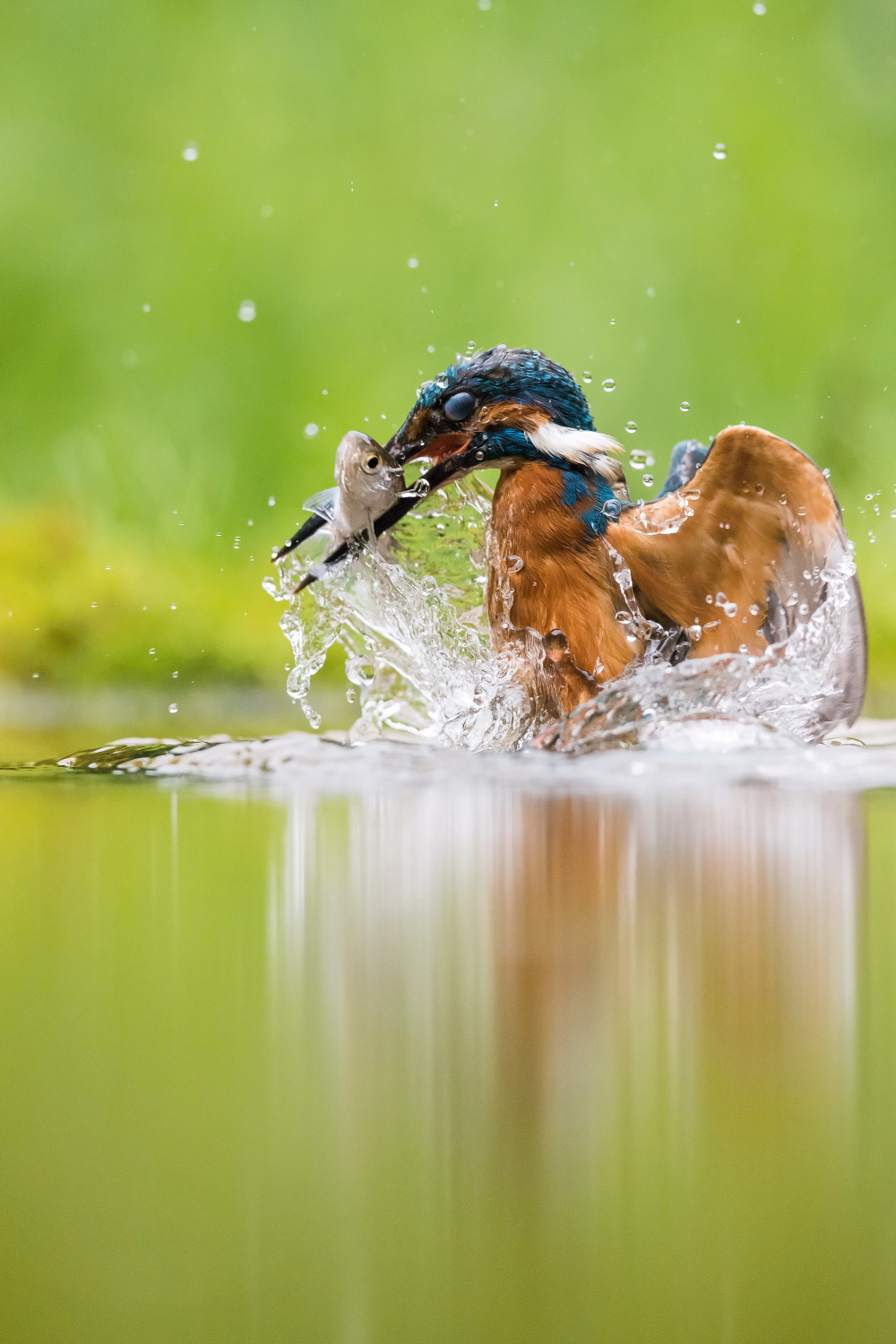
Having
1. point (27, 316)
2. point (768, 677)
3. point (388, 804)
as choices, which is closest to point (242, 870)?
point (388, 804)

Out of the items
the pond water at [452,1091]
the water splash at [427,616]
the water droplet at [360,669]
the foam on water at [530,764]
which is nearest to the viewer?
the pond water at [452,1091]

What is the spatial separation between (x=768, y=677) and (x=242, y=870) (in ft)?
2.83

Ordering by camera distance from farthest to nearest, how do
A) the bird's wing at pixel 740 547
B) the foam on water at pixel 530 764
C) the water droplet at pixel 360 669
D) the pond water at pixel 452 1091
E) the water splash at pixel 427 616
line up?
the water droplet at pixel 360 669, the water splash at pixel 427 616, the bird's wing at pixel 740 547, the foam on water at pixel 530 764, the pond water at pixel 452 1091

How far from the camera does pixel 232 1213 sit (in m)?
0.26

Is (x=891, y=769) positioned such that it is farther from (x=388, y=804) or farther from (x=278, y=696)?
(x=278, y=696)

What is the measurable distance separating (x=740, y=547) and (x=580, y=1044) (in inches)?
39.2

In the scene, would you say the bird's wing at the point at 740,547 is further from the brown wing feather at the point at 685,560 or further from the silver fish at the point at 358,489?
the silver fish at the point at 358,489

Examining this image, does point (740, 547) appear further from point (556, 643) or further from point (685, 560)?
point (556, 643)

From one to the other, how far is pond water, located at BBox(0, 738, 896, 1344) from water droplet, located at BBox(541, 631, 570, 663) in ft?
2.04

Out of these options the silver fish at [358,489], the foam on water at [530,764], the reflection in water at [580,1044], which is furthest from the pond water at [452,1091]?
the silver fish at [358,489]

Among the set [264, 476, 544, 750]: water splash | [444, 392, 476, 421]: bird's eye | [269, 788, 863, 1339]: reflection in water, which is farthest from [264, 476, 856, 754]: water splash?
[269, 788, 863, 1339]: reflection in water

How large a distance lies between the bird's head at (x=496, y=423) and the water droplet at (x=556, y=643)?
7.9 inches

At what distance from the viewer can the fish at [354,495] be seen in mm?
1269

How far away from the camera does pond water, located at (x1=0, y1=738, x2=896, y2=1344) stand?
0.80 feet
